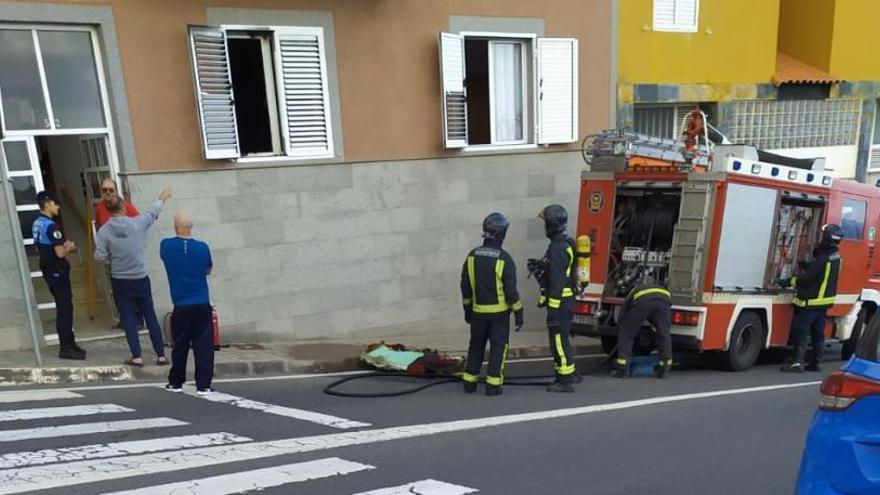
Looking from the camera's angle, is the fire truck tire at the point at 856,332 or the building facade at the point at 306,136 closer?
the building facade at the point at 306,136

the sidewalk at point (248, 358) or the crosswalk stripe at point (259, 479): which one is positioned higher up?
the crosswalk stripe at point (259, 479)

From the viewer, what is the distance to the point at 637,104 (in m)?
13.2

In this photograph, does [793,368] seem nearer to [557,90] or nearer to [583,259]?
[583,259]

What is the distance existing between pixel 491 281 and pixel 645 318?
235 centimetres

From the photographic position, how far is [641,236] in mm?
9203

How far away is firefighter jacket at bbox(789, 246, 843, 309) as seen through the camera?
29.1 feet

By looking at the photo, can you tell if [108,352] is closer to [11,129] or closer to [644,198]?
[11,129]

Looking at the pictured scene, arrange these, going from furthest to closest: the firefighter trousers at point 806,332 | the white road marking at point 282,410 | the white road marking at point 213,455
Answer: the firefighter trousers at point 806,332, the white road marking at point 282,410, the white road marking at point 213,455

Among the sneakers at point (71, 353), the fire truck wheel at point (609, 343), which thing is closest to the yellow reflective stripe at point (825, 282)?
the fire truck wheel at point (609, 343)

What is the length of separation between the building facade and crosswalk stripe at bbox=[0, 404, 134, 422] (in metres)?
2.23

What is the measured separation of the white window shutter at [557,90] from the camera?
1170 cm

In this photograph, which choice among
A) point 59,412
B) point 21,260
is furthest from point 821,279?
point 21,260

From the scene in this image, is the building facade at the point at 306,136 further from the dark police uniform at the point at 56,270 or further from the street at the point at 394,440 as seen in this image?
the street at the point at 394,440

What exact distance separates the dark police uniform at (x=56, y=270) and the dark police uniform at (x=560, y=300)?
17.3 feet
